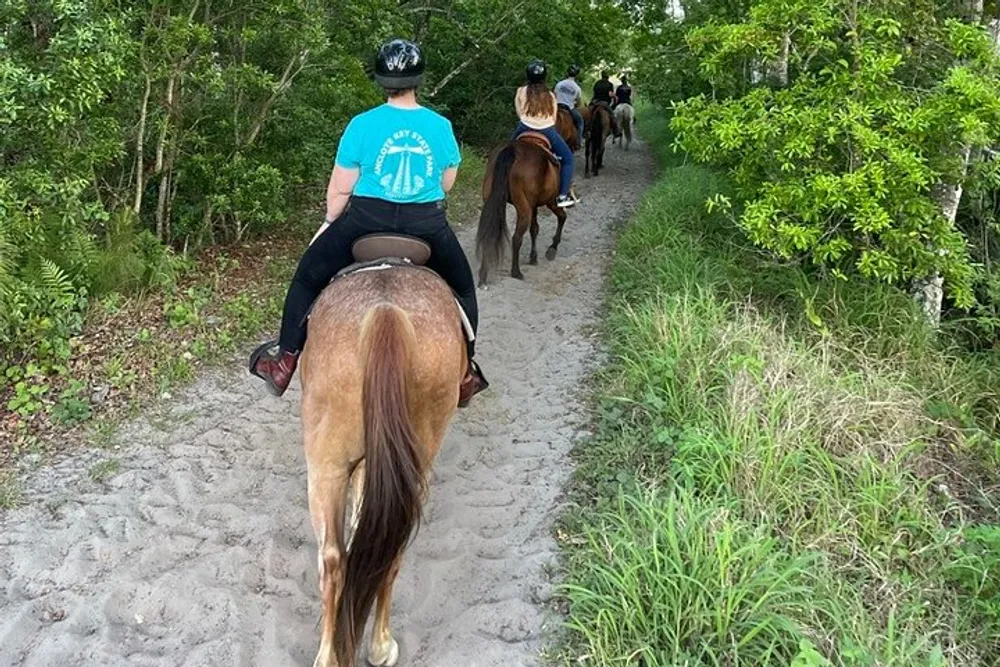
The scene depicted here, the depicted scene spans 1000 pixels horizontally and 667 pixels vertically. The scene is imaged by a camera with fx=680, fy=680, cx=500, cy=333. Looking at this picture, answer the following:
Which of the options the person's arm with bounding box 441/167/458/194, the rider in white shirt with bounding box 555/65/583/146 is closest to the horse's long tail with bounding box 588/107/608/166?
the rider in white shirt with bounding box 555/65/583/146

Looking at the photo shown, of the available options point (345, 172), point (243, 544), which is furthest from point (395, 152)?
point (243, 544)

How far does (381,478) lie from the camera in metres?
2.46

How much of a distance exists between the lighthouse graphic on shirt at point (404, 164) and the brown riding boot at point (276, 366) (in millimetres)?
944

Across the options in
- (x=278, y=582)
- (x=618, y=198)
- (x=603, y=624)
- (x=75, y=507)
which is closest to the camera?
(x=603, y=624)

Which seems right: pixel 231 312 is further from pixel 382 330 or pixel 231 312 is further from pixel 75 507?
pixel 382 330

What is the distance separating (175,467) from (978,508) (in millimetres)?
4719

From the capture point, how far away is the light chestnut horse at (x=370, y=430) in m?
2.49

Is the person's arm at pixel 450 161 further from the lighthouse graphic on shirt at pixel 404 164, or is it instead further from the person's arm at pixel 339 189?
the person's arm at pixel 339 189

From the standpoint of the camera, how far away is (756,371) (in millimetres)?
4219

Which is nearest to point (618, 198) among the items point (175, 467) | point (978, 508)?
point (978, 508)

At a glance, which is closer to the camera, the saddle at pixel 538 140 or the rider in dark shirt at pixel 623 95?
the saddle at pixel 538 140

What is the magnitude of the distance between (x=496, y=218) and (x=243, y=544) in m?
4.45

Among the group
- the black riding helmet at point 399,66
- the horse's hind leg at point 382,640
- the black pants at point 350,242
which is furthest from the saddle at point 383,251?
the horse's hind leg at point 382,640

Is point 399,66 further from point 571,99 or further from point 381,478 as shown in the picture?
point 571,99
